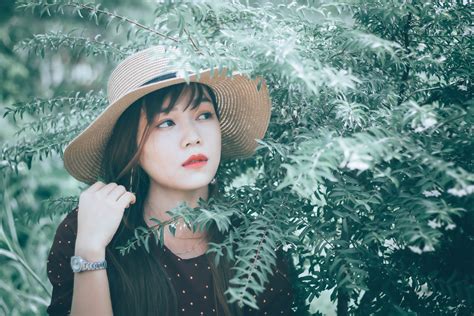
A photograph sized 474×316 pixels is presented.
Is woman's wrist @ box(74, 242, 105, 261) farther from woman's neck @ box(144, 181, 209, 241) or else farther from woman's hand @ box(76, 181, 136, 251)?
woman's neck @ box(144, 181, 209, 241)

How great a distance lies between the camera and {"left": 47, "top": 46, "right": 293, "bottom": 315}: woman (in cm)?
163

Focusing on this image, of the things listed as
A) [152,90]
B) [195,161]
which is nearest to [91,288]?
[195,161]

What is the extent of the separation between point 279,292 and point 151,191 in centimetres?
56

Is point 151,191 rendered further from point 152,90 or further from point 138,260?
point 152,90

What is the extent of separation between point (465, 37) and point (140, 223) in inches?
47.4

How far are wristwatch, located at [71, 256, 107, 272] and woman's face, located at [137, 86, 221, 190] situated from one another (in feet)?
1.03

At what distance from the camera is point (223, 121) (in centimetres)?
197

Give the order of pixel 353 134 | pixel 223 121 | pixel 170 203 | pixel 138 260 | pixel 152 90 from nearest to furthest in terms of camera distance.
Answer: pixel 353 134
pixel 152 90
pixel 138 260
pixel 170 203
pixel 223 121

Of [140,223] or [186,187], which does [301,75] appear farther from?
[140,223]

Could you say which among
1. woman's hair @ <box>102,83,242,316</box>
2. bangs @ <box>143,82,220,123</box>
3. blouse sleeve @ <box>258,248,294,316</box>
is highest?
bangs @ <box>143,82,220,123</box>

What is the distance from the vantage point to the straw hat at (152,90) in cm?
162

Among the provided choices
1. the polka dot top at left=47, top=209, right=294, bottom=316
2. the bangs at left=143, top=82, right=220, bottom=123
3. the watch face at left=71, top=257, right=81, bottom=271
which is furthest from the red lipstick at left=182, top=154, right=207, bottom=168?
the watch face at left=71, top=257, right=81, bottom=271

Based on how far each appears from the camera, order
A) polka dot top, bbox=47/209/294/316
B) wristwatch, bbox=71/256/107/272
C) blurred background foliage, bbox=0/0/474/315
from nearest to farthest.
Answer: blurred background foliage, bbox=0/0/474/315 < wristwatch, bbox=71/256/107/272 < polka dot top, bbox=47/209/294/316

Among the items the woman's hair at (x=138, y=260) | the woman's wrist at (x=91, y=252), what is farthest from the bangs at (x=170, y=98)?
the woman's wrist at (x=91, y=252)
